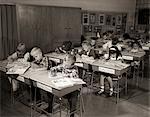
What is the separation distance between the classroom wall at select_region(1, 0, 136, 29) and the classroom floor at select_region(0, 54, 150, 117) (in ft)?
6.82

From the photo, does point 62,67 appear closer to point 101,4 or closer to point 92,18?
point 92,18

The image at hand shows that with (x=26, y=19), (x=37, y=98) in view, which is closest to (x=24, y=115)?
(x=37, y=98)

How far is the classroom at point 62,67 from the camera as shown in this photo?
3.16 meters

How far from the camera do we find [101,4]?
266 inches

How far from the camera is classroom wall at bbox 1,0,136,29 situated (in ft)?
16.1

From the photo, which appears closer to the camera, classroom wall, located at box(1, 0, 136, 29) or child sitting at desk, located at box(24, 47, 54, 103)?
child sitting at desk, located at box(24, 47, 54, 103)

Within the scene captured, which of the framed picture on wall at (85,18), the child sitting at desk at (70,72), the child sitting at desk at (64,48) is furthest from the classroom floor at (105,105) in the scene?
the framed picture on wall at (85,18)

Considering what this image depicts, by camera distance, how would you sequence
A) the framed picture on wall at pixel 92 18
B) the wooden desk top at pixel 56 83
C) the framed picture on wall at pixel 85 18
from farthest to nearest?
the framed picture on wall at pixel 92 18 < the framed picture on wall at pixel 85 18 < the wooden desk top at pixel 56 83

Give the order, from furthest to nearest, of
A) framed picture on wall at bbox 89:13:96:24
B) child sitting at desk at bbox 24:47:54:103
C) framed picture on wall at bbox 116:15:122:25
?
framed picture on wall at bbox 116:15:122:25, framed picture on wall at bbox 89:13:96:24, child sitting at desk at bbox 24:47:54:103

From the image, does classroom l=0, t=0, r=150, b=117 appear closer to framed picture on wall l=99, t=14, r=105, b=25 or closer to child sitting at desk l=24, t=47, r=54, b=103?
child sitting at desk l=24, t=47, r=54, b=103

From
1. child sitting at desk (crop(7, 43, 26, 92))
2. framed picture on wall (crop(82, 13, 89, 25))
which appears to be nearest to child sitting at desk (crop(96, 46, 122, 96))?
child sitting at desk (crop(7, 43, 26, 92))

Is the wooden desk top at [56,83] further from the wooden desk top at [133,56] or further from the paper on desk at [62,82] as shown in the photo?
the wooden desk top at [133,56]

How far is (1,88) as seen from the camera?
4.40 meters

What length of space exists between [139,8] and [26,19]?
20.4 ft
